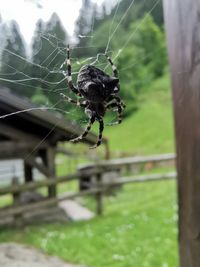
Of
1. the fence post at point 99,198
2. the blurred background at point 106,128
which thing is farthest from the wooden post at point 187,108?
the fence post at point 99,198

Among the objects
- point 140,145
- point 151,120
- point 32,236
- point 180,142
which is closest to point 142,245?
point 32,236

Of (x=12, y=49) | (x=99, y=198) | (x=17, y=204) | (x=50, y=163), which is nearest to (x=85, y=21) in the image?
(x=12, y=49)

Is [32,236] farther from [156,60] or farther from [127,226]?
[156,60]

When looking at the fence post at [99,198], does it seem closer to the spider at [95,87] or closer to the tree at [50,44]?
the tree at [50,44]

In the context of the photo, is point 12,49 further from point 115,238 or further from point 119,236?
point 119,236

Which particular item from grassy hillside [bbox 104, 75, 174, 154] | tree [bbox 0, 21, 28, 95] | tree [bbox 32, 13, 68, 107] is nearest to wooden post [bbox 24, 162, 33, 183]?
tree [bbox 32, 13, 68, 107]

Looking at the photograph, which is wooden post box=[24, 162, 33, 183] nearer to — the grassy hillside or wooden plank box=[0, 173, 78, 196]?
wooden plank box=[0, 173, 78, 196]
